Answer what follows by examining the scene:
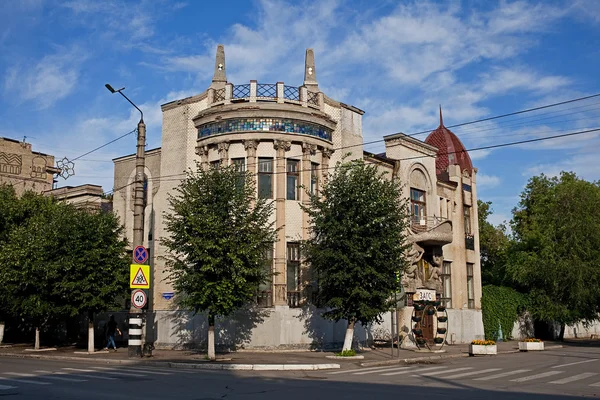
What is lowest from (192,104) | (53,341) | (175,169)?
(53,341)

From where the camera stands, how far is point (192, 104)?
31.5 m

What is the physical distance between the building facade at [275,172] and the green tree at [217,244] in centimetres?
327

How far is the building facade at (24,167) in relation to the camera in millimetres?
51562

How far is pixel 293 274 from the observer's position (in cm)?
2933

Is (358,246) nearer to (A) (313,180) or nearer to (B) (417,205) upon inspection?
(A) (313,180)

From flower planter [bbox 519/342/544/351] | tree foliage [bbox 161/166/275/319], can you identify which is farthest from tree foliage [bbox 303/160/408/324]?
flower planter [bbox 519/342/544/351]

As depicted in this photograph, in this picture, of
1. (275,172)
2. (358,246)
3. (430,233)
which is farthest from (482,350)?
(275,172)

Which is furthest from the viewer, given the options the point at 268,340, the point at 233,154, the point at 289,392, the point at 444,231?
the point at 444,231

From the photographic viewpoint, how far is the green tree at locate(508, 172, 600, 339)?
37969mm

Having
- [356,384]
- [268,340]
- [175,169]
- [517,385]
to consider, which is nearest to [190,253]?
[268,340]

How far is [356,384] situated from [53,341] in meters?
26.7

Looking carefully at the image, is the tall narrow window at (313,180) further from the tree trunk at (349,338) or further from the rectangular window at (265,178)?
the tree trunk at (349,338)

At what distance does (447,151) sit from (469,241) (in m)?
6.33

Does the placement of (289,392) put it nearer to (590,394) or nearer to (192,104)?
(590,394)
